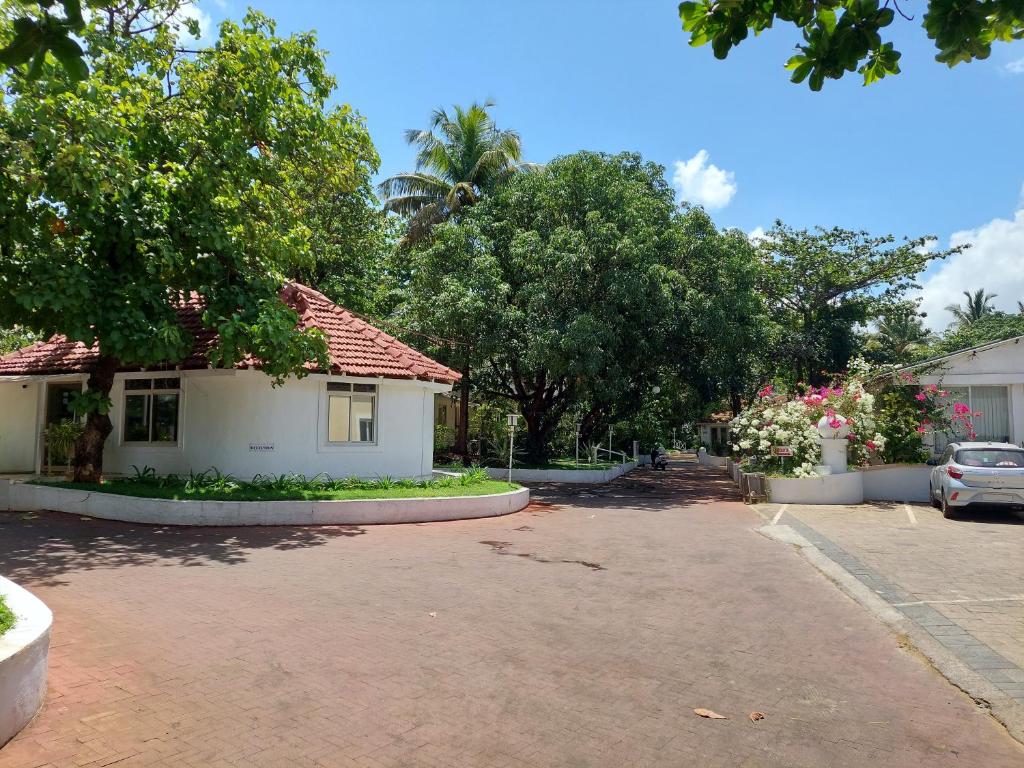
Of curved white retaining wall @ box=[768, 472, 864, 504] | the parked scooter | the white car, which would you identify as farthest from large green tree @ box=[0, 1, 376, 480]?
the parked scooter

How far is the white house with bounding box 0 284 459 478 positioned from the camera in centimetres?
1536

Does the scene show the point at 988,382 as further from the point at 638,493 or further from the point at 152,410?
the point at 152,410

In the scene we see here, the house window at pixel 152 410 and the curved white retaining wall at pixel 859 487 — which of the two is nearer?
the house window at pixel 152 410

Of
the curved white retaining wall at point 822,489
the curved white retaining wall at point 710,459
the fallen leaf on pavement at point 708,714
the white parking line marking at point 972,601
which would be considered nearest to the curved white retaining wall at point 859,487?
the curved white retaining wall at point 822,489

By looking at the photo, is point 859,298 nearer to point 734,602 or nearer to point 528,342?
point 528,342

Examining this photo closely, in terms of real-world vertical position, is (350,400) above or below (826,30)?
below

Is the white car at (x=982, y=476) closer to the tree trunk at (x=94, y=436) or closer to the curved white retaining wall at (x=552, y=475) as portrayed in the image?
the curved white retaining wall at (x=552, y=475)

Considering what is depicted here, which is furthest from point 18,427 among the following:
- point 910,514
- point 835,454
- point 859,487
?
point 910,514

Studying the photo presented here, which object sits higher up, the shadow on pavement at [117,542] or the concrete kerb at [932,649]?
the shadow on pavement at [117,542]

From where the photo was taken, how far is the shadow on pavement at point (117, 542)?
8.87m

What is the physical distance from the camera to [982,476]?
1377cm

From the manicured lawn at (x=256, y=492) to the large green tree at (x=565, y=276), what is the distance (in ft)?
20.7

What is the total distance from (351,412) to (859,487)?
41.4 ft

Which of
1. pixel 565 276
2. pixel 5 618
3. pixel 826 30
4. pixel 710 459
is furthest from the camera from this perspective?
pixel 710 459
